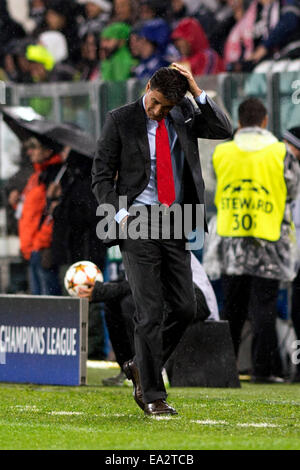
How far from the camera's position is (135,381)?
695 centimetres

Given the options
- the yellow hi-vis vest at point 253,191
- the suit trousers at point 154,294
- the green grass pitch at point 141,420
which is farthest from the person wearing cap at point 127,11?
the suit trousers at point 154,294

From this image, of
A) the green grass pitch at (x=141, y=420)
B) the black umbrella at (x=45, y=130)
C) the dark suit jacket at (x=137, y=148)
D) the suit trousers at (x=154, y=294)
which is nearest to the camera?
the green grass pitch at (x=141, y=420)

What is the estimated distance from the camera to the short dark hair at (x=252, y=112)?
9766mm

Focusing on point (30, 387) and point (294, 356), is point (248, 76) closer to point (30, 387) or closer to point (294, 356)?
point (294, 356)

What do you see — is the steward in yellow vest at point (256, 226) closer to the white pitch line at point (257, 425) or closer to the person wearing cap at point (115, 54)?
the white pitch line at point (257, 425)

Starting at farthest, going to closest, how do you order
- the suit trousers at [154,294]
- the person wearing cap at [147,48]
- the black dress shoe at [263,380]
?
1. the person wearing cap at [147,48]
2. the black dress shoe at [263,380]
3. the suit trousers at [154,294]

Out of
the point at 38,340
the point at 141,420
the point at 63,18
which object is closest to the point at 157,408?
the point at 141,420

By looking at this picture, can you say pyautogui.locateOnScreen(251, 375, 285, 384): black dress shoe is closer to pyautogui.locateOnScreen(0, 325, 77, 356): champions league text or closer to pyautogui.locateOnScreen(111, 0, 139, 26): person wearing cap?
pyautogui.locateOnScreen(0, 325, 77, 356): champions league text

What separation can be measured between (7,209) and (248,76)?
306cm

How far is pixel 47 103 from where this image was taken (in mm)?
12281

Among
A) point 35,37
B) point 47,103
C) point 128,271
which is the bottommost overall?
point 128,271

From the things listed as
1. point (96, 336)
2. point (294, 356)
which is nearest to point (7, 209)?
point (96, 336)

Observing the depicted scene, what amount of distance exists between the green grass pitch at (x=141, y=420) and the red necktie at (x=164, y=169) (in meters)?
1.17

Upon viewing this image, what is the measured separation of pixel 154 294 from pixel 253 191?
311 centimetres
